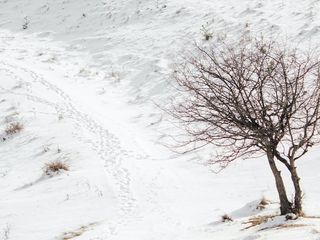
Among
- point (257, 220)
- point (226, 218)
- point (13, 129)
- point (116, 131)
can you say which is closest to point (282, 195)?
point (257, 220)

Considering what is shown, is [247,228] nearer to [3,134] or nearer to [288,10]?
[3,134]

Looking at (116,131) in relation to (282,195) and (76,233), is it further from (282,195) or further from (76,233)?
(282,195)

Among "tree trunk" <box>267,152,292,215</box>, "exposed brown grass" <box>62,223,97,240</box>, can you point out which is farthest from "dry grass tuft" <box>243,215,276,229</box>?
"exposed brown grass" <box>62,223,97,240</box>

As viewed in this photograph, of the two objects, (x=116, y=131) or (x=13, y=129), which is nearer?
(x=116, y=131)

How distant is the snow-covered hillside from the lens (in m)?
11.0

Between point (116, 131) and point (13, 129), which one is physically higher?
point (13, 129)

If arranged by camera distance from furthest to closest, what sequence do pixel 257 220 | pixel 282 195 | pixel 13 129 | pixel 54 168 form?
pixel 13 129, pixel 54 168, pixel 257 220, pixel 282 195

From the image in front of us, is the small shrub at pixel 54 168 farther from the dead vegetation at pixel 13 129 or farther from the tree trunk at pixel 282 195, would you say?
the tree trunk at pixel 282 195

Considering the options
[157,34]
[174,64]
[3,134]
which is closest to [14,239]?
[3,134]

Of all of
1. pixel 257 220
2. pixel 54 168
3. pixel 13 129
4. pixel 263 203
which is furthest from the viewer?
pixel 13 129

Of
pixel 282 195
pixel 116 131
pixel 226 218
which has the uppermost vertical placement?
pixel 116 131

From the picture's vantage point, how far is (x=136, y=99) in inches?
750

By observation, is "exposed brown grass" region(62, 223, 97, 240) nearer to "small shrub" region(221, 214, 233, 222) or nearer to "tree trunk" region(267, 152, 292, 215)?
"small shrub" region(221, 214, 233, 222)

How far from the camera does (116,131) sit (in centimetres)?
1630
